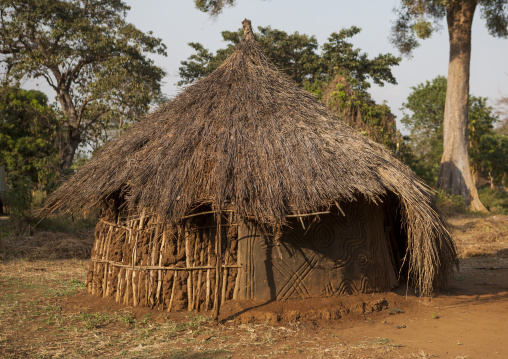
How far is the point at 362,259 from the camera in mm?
6605

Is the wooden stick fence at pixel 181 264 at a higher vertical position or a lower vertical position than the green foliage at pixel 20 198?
lower

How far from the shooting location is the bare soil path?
15.9ft

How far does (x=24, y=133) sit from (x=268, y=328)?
19451mm

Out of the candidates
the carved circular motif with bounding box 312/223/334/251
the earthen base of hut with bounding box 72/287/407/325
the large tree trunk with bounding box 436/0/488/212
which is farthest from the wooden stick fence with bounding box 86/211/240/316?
the large tree trunk with bounding box 436/0/488/212

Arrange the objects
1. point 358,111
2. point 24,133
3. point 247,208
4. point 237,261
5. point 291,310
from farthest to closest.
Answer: point 24,133, point 358,111, point 237,261, point 291,310, point 247,208

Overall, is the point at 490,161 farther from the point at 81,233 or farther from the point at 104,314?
the point at 104,314

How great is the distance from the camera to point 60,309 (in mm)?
6570

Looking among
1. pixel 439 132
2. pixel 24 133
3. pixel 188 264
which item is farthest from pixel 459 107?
pixel 24 133

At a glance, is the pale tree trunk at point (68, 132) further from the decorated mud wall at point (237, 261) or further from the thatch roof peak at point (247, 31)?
the decorated mud wall at point (237, 261)

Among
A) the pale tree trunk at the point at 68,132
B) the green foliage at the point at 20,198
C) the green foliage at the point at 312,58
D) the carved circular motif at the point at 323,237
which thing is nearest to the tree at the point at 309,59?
the green foliage at the point at 312,58

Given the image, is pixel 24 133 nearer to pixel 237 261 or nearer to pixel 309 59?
pixel 309 59

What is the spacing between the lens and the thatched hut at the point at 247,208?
5.78m

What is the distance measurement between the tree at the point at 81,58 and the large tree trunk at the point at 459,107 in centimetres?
1136

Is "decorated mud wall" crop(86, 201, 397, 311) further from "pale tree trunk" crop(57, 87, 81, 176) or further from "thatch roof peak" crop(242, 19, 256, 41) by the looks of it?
"pale tree trunk" crop(57, 87, 81, 176)
